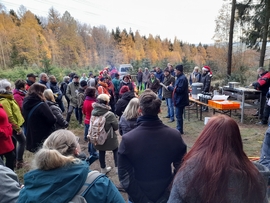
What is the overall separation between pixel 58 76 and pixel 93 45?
91.7 ft

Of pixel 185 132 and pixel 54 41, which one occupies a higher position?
pixel 54 41

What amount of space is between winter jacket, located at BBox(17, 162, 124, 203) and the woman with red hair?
1.61 ft

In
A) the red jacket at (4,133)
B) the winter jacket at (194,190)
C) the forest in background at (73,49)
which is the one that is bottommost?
the red jacket at (4,133)

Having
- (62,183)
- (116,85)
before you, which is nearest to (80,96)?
(116,85)

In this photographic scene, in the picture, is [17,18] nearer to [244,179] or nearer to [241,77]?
[241,77]

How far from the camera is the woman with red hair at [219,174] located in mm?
1231

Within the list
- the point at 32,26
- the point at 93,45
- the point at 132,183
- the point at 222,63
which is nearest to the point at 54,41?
the point at 32,26

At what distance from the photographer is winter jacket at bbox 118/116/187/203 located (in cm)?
198

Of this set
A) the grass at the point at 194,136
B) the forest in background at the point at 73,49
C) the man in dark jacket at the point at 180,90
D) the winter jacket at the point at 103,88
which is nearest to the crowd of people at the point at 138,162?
the grass at the point at 194,136

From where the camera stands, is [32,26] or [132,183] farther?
[32,26]

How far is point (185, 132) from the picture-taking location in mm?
6633

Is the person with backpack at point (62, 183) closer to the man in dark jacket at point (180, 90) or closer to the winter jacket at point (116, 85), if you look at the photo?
the man in dark jacket at point (180, 90)

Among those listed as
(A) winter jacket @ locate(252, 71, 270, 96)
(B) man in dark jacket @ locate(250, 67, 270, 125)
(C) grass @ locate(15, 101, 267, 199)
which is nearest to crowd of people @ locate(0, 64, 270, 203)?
(C) grass @ locate(15, 101, 267, 199)

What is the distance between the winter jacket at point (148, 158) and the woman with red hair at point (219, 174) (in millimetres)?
651
